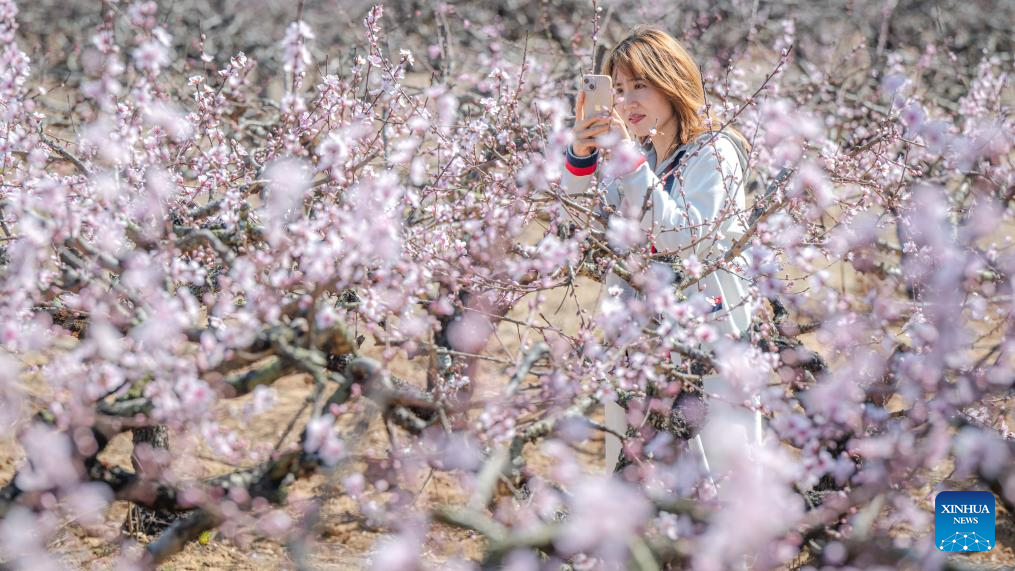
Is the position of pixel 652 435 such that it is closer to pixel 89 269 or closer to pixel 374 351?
pixel 89 269

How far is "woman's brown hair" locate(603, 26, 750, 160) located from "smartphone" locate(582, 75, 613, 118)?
0.42 meters

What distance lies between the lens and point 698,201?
2895mm

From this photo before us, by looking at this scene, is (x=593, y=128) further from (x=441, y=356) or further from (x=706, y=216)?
(x=441, y=356)

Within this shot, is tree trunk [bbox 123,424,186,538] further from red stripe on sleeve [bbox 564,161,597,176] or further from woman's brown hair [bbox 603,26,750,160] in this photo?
woman's brown hair [bbox 603,26,750,160]

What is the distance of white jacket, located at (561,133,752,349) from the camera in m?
2.68

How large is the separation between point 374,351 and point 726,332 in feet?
10.3

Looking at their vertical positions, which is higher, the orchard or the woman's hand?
the woman's hand

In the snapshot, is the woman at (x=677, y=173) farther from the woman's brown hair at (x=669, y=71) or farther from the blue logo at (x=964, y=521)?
the blue logo at (x=964, y=521)

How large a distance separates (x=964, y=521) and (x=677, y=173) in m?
2.03

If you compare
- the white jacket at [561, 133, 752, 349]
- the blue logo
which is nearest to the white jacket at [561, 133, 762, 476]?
the white jacket at [561, 133, 752, 349]

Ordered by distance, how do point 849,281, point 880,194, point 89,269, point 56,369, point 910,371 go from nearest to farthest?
1. point 56,369
2. point 89,269
3. point 910,371
4. point 880,194
5. point 849,281

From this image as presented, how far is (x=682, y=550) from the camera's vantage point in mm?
1979

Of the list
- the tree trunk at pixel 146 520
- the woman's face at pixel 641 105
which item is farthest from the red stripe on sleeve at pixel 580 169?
the tree trunk at pixel 146 520

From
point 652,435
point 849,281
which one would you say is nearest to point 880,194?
point 652,435
